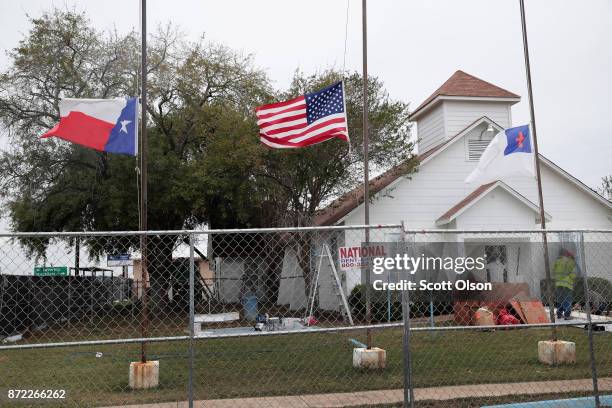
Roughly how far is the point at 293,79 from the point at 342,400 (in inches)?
537

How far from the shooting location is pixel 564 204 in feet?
72.8

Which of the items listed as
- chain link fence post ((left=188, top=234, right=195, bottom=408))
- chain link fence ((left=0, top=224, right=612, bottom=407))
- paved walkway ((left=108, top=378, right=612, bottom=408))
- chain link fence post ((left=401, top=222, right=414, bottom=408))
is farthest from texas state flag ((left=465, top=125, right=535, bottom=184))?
chain link fence post ((left=188, top=234, right=195, bottom=408))

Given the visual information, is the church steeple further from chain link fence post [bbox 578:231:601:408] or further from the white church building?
chain link fence post [bbox 578:231:601:408]

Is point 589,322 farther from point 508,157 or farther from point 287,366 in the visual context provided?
point 287,366

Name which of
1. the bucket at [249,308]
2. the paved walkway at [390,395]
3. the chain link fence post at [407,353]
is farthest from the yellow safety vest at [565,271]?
the bucket at [249,308]

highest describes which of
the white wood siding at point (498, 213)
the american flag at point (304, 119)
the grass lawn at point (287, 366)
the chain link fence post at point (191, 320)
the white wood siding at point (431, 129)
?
the white wood siding at point (431, 129)

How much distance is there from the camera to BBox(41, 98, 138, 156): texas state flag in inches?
336

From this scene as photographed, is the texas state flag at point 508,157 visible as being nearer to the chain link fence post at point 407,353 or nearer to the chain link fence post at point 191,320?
the chain link fence post at point 407,353

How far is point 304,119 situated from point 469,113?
49.1ft

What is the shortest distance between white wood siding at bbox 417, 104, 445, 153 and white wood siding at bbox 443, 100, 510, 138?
349 mm

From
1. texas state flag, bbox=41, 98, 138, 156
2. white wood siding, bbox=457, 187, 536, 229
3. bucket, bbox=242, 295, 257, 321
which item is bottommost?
bucket, bbox=242, 295, 257, 321

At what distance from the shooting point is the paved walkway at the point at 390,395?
24.8 feet

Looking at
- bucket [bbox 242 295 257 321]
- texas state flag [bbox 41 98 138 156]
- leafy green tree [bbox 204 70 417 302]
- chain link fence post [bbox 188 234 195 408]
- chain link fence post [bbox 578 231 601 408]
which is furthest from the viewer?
leafy green tree [bbox 204 70 417 302]

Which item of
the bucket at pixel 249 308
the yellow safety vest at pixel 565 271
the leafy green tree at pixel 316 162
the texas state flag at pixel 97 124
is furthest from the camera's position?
the leafy green tree at pixel 316 162
